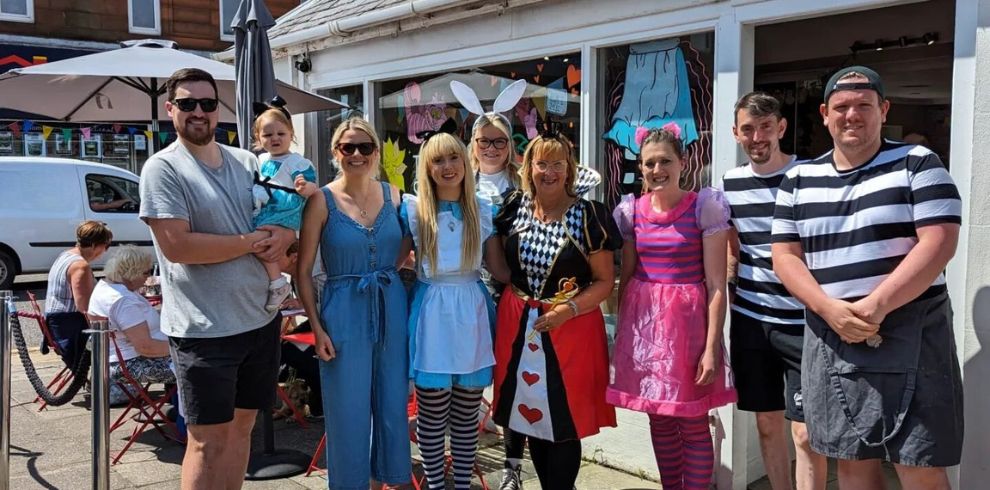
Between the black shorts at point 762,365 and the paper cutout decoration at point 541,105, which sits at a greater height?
the paper cutout decoration at point 541,105

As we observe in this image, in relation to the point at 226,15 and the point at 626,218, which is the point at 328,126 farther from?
the point at 226,15

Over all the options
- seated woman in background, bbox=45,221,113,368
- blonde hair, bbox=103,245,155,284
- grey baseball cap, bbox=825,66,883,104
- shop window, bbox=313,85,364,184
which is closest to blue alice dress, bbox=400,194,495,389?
grey baseball cap, bbox=825,66,883,104

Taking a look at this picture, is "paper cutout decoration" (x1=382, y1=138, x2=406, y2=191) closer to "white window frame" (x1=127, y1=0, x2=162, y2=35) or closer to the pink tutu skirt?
the pink tutu skirt

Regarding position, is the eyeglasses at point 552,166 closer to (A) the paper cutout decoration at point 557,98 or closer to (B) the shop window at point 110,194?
(A) the paper cutout decoration at point 557,98

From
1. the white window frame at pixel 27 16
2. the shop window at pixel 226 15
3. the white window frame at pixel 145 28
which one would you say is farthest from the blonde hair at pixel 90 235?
the shop window at pixel 226 15

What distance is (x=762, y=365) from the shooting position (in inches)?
134

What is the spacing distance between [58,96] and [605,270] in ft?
16.7

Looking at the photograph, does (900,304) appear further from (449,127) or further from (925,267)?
(449,127)

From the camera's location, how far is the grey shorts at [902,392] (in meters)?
2.61

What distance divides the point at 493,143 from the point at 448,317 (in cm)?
98

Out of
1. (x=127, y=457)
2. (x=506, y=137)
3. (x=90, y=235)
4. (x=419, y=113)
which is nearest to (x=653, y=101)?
(x=506, y=137)

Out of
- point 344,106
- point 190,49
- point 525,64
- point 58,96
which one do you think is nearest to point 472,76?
point 525,64

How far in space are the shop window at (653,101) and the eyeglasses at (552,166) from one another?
121 centimetres

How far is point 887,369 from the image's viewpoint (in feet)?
8.69
